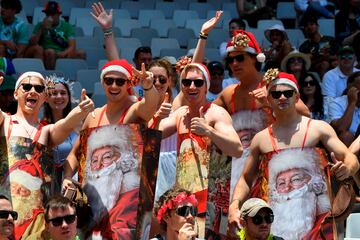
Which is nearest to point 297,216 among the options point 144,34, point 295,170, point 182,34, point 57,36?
point 295,170

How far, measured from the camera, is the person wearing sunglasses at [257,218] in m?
8.49

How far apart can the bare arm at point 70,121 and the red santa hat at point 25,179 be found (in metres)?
0.34

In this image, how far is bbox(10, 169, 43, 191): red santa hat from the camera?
9.02 metres

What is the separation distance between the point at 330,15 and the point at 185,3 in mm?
2144

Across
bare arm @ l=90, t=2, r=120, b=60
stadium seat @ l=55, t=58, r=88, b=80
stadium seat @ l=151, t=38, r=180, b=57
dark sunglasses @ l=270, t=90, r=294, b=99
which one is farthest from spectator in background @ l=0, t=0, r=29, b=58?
dark sunglasses @ l=270, t=90, r=294, b=99

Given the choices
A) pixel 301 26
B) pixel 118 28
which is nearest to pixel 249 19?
pixel 301 26

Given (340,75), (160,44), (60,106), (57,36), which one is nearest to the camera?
(60,106)

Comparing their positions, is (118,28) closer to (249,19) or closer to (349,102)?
(249,19)

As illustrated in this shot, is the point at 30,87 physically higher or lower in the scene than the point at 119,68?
lower

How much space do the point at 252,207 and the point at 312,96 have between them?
439 cm

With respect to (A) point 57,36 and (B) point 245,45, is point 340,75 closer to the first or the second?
(A) point 57,36

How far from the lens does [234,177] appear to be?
9.84 meters

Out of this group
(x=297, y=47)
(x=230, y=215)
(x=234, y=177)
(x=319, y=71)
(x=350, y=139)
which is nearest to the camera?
(x=230, y=215)

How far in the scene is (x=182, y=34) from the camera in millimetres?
16453
